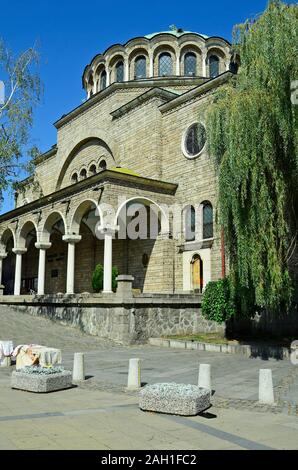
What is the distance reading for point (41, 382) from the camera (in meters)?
8.22

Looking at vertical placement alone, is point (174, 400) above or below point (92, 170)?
below

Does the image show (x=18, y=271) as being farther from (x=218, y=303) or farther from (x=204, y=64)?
(x=204, y=64)

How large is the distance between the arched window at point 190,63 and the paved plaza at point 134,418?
25440 millimetres

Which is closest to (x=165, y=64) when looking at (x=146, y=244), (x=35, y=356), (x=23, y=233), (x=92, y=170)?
(x=92, y=170)

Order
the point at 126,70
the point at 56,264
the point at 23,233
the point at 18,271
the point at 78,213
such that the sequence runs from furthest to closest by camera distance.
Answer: the point at 56,264 < the point at 126,70 < the point at 23,233 < the point at 18,271 < the point at 78,213

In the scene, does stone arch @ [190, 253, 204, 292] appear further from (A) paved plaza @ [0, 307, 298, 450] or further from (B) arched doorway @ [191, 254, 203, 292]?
(A) paved plaza @ [0, 307, 298, 450]

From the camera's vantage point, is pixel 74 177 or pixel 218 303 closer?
pixel 218 303

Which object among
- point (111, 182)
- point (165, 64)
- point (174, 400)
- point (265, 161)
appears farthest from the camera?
point (165, 64)

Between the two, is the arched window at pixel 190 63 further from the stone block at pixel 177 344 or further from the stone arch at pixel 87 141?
the stone block at pixel 177 344

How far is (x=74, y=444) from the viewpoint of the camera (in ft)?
16.1

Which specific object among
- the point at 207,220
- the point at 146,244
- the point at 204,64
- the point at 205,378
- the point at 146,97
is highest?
the point at 204,64

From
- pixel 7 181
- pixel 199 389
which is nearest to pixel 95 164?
pixel 7 181

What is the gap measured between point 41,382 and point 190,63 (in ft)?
95.7

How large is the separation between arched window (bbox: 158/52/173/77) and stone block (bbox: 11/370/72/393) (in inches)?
1089
